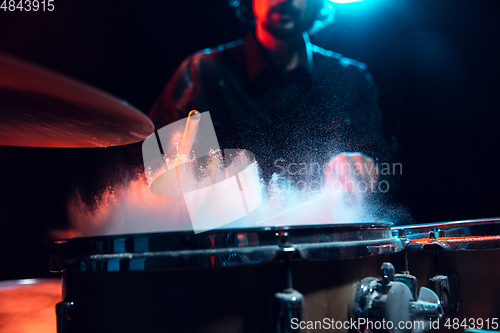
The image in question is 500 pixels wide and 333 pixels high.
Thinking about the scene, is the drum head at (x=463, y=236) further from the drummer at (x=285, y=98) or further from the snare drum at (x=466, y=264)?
the drummer at (x=285, y=98)

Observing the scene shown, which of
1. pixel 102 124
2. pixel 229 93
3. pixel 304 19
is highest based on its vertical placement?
pixel 304 19

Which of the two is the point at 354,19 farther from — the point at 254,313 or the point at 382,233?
the point at 254,313

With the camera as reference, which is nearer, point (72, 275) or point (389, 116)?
point (72, 275)

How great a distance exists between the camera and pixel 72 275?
20.6 inches

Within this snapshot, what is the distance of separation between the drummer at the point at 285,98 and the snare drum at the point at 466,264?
92 centimetres

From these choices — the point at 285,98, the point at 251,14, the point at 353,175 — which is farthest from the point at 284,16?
the point at 353,175

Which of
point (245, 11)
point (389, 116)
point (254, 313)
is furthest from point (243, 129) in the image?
point (254, 313)

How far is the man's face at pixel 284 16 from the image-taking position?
180 cm

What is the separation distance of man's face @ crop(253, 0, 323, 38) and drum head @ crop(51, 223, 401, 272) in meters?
1.64

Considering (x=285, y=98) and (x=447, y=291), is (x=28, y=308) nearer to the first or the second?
(x=447, y=291)

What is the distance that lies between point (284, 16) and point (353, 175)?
3.36 feet

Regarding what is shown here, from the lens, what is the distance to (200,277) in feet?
1.53

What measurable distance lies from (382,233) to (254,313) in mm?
304

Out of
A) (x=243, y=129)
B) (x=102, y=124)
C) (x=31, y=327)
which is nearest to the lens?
(x=102, y=124)
